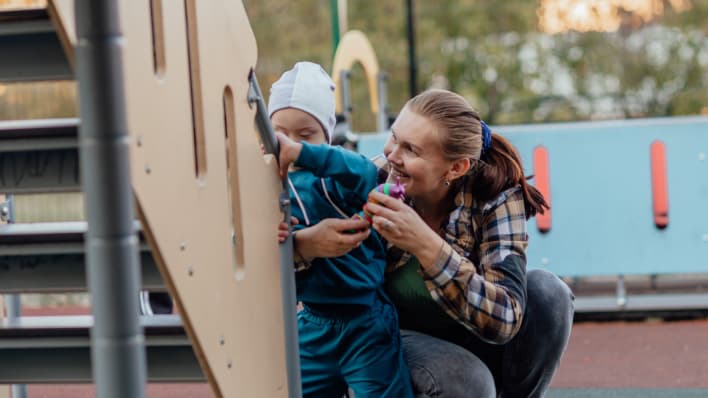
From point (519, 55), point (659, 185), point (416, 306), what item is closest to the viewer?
point (416, 306)

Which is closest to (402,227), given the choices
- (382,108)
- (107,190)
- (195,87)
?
(195,87)

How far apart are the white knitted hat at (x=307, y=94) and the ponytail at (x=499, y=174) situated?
1.52ft

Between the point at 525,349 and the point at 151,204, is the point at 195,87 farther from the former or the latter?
the point at 525,349

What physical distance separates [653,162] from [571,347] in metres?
1.55

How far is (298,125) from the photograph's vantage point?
343cm

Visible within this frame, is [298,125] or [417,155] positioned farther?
[298,125]

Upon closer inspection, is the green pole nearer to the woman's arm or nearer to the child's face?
the child's face

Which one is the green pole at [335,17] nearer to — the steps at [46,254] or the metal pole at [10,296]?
the metal pole at [10,296]

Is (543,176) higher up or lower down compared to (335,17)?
lower down

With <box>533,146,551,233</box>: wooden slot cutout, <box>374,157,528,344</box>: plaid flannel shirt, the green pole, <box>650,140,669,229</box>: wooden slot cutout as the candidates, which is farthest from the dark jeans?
the green pole

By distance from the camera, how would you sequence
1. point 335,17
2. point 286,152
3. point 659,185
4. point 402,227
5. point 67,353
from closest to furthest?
point 67,353 < point 402,227 < point 286,152 < point 659,185 < point 335,17

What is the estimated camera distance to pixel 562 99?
1752 cm

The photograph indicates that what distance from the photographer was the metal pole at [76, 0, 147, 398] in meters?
1.90

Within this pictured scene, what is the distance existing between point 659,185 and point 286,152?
497cm
